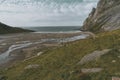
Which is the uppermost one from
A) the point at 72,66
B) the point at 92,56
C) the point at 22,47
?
the point at 92,56

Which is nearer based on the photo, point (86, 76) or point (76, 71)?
point (86, 76)

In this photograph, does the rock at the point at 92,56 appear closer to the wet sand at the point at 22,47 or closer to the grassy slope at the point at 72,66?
the grassy slope at the point at 72,66

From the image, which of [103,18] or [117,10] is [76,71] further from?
[103,18]

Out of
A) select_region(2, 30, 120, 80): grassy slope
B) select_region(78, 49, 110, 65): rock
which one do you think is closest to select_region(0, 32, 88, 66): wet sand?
select_region(2, 30, 120, 80): grassy slope

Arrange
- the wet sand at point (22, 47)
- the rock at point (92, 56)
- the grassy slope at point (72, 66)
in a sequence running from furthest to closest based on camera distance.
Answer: the wet sand at point (22, 47), the rock at point (92, 56), the grassy slope at point (72, 66)

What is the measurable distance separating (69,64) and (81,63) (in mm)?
1498

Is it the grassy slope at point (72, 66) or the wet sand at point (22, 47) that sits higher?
the grassy slope at point (72, 66)

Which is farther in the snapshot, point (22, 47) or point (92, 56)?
point (22, 47)

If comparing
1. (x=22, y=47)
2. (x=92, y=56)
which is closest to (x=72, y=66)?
(x=92, y=56)

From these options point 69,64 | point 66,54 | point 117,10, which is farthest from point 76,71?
point 117,10

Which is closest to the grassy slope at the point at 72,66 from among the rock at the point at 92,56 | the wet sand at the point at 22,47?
the rock at the point at 92,56

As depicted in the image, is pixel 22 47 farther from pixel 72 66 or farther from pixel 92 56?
pixel 72 66

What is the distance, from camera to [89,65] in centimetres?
2338

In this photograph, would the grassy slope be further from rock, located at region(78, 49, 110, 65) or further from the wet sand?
the wet sand
